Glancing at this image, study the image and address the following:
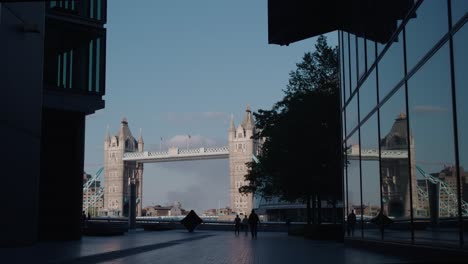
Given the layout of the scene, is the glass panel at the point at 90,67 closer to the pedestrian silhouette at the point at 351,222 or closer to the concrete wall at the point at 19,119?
the concrete wall at the point at 19,119

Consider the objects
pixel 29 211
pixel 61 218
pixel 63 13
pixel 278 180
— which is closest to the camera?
pixel 29 211

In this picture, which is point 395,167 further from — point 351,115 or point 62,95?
point 62,95

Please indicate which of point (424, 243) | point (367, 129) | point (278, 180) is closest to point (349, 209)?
point (367, 129)

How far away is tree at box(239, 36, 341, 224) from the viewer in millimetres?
30984

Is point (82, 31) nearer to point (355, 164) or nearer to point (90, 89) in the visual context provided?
point (90, 89)

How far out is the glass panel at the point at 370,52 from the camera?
1606 cm

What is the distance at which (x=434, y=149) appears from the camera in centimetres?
1059

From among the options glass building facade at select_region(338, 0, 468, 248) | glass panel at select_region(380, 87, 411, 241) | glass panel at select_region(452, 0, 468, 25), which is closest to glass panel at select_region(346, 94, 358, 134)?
glass building facade at select_region(338, 0, 468, 248)

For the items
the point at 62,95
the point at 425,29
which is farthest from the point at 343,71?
the point at 62,95

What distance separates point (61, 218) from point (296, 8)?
13293 mm

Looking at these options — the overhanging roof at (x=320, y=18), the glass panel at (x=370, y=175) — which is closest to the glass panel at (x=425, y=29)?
the overhanging roof at (x=320, y=18)

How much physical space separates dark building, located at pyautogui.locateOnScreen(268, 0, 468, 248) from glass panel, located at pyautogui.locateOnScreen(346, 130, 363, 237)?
34 mm

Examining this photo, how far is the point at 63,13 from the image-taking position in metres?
24.2

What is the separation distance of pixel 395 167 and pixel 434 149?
3.23 m
